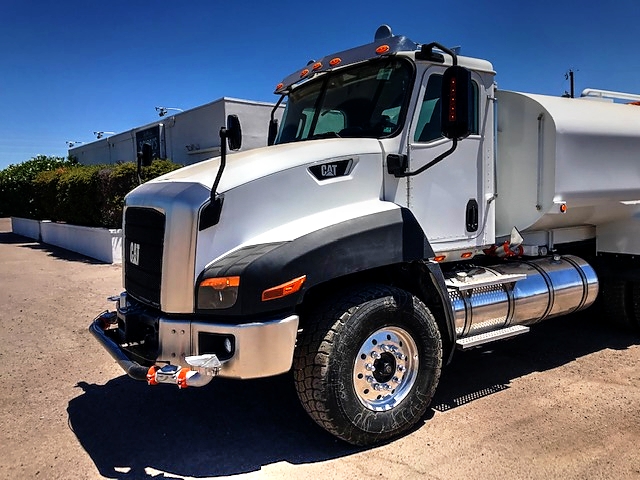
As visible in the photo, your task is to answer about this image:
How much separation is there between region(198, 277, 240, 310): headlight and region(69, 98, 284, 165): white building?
8.82 meters

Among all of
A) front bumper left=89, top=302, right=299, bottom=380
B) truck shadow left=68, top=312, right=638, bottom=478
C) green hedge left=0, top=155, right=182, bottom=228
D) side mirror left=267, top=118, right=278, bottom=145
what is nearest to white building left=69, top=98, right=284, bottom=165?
green hedge left=0, top=155, right=182, bottom=228

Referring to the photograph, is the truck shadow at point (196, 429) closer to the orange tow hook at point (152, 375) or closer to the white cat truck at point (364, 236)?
the white cat truck at point (364, 236)

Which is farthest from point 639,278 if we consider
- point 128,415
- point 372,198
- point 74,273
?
point 74,273

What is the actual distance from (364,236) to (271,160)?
2.88ft

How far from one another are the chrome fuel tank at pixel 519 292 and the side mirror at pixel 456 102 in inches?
57.4

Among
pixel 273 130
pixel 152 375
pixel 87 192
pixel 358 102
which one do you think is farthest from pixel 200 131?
pixel 152 375

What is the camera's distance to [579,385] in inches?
204

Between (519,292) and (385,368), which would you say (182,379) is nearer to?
(385,368)

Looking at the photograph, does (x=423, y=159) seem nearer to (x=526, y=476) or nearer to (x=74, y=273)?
(x=526, y=476)

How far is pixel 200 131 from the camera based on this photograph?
18.1 meters

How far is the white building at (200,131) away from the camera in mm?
16188

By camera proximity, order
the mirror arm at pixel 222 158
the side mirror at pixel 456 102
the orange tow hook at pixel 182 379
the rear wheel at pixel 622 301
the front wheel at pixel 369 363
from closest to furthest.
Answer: the orange tow hook at pixel 182 379 < the mirror arm at pixel 222 158 < the front wheel at pixel 369 363 < the side mirror at pixel 456 102 < the rear wheel at pixel 622 301

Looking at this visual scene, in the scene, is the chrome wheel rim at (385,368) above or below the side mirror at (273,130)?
below

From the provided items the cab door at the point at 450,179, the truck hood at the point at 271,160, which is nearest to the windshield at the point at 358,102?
the cab door at the point at 450,179
